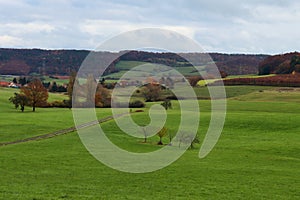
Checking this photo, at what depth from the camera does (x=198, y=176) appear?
1131 inches

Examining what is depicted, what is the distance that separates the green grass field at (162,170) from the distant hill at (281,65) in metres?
90.8

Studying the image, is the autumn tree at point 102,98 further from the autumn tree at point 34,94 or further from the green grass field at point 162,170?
the green grass field at point 162,170

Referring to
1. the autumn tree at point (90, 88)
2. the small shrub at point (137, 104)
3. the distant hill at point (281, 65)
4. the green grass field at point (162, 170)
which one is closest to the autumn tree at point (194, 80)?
the distant hill at point (281, 65)

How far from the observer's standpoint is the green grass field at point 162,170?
2348 cm

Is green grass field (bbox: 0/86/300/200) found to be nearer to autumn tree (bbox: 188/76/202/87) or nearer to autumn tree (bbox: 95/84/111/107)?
autumn tree (bbox: 95/84/111/107)

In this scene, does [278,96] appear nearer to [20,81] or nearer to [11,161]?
[11,161]

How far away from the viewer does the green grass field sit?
23.5 meters

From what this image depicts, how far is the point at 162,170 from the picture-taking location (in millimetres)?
31219

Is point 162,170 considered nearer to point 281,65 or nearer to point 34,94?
point 34,94

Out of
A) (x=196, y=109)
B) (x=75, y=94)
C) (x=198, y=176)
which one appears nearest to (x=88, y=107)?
(x=75, y=94)

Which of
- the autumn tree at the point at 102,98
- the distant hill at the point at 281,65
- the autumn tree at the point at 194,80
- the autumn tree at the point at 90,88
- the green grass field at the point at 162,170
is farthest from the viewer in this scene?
the distant hill at the point at 281,65

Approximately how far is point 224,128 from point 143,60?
3757 inches

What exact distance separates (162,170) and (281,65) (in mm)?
134685

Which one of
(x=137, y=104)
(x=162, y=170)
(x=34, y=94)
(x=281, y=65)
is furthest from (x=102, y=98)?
(x=281, y=65)
